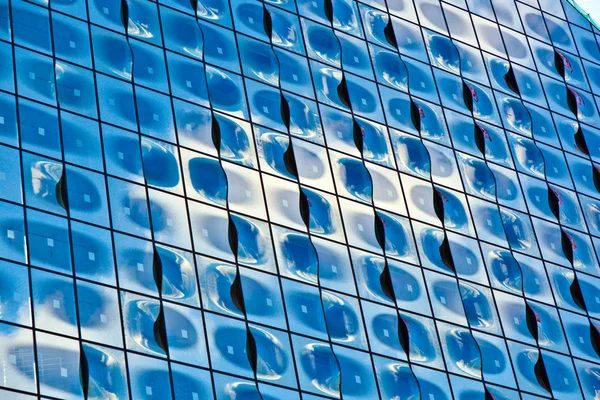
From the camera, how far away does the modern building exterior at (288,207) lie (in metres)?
31.5

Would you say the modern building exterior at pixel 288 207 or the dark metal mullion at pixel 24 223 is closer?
the dark metal mullion at pixel 24 223

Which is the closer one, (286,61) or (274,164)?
(274,164)

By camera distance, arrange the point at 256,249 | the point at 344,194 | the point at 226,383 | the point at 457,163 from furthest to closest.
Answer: the point at 457,163 < the point at 344,194 < the point at 256,249 < the point at 226,383

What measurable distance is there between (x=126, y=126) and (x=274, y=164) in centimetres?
393

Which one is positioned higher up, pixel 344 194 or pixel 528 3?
pixel 528 3

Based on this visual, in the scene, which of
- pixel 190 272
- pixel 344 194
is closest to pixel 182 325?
pixel 190 272

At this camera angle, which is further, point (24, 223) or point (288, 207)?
point (288, 207)

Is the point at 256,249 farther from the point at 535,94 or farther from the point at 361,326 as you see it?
the point at 535,94

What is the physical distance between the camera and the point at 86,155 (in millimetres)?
33344

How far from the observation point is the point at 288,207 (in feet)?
118

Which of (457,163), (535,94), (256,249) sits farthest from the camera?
(535,94)

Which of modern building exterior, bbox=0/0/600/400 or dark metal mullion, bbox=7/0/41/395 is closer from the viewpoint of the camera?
dark metal mullion, bbox=7/0/41/395

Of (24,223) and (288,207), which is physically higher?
(288,207)

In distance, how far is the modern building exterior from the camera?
31.5 m
